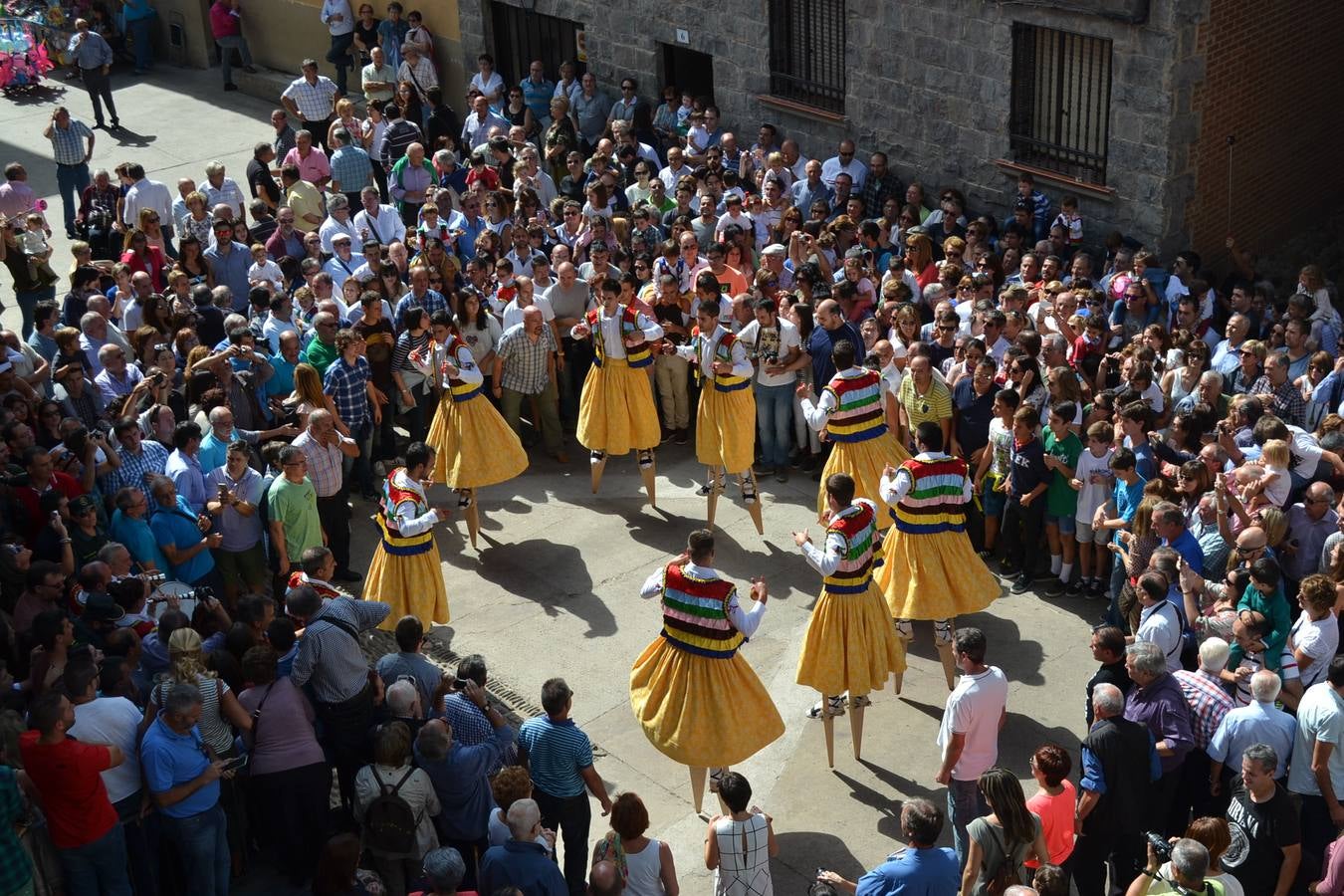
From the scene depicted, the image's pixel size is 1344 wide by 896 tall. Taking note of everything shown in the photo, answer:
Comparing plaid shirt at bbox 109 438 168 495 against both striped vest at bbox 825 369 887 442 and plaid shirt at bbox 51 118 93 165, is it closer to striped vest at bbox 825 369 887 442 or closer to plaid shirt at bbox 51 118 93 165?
striped vest at bbox 825 369 887 442

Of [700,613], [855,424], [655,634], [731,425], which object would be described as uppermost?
[700,613]

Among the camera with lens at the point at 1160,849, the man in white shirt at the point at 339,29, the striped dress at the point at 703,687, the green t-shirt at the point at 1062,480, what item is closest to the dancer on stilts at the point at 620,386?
the green t-shirt at the point at 1062,480

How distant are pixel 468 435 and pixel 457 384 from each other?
1.32 feet

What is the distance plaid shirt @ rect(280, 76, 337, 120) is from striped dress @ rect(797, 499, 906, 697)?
39.4ft

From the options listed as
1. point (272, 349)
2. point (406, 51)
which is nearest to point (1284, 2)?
point (272, 349)

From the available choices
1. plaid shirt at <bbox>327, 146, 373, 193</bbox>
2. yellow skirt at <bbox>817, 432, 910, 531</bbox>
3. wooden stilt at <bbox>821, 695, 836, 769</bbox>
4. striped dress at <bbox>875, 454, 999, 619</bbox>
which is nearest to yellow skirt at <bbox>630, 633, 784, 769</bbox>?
wooden stilt at <bbox>821, 695, 836, 769</bbox>

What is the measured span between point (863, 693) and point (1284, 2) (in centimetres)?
842

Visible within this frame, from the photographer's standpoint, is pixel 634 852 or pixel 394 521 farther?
pixel 394 521

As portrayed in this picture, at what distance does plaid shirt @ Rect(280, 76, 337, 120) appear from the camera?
18734mm

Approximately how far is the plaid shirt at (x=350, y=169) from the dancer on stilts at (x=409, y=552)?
23.9 ft

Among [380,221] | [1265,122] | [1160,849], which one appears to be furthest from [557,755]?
[1265,122]

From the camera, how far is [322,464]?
35.7ft

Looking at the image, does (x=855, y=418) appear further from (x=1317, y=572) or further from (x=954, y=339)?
(x=1317, y=572)

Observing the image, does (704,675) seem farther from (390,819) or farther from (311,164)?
(311,164)
